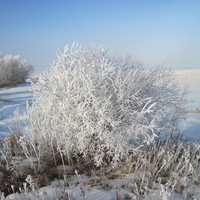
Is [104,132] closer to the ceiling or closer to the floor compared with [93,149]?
Result: closer to the ceiling

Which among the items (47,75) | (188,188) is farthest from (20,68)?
(188,188)

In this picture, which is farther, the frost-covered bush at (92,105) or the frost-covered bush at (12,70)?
the frost-covered bush at (12,70)

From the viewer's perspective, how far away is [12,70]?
3058cm

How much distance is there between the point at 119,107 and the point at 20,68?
32858 mm

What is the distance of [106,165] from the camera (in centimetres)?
363

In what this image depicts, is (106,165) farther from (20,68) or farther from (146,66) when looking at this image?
(20,68)

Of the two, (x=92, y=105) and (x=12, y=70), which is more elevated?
(x=12, y=70)

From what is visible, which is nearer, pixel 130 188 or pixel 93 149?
pixel 130 188

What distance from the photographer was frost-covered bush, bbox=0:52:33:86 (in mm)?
28531

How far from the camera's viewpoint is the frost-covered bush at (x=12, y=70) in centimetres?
2853

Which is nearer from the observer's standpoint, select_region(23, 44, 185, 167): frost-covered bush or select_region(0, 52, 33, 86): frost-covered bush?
select_region(23, 44, 185, 167): frost-covered bush

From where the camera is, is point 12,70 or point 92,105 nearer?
point 92,105

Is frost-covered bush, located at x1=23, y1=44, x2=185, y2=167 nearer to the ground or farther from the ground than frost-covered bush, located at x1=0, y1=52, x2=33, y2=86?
nearer to the ground

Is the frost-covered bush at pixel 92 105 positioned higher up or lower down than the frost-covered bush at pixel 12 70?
lower down
